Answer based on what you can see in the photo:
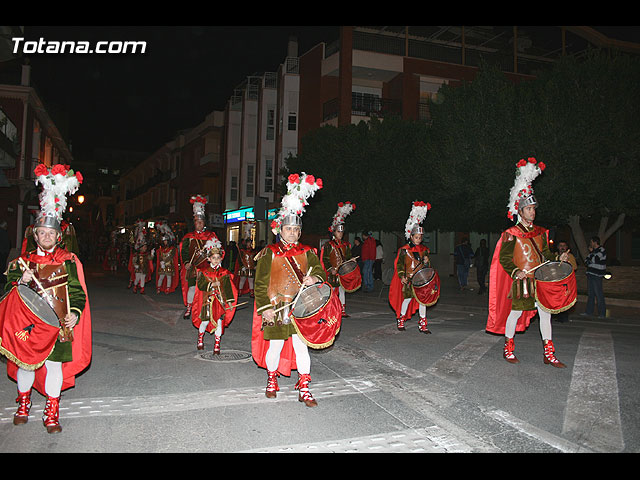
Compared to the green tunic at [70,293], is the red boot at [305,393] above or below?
below

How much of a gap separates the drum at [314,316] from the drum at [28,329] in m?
2.24

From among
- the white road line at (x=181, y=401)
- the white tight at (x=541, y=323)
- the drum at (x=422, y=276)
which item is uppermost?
the drum at (x=422, y=276)

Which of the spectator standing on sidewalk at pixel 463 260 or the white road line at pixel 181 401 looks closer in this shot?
the white road line at pixel 181 401

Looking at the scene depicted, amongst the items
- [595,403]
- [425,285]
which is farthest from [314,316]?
[425,285]

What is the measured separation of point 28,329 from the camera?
446cm

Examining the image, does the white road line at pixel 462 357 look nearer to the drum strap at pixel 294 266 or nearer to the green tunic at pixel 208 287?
the drum strap at pixel 294 266

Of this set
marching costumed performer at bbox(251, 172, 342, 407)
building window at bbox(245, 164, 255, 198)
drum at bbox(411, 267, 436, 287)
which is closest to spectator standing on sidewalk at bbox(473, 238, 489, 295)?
drum at bbox(411, 267, 436, 287)

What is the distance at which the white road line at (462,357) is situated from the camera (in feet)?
21.8

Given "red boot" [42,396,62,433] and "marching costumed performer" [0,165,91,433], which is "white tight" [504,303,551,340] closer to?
"marching costumed performer" [0,165,91,433]

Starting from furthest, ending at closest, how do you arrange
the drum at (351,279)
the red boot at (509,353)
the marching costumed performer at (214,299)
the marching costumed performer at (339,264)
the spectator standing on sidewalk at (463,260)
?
the spectator standing on sidewalk at (463,260) → the drum at (351,279) → the marching costumed performer at (339,264) → the marching costumed performer at (214,299) → the red boot at (509,353)

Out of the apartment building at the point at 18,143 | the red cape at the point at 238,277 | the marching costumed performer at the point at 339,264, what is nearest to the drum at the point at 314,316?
the marching costumed performer at the point at 339,264

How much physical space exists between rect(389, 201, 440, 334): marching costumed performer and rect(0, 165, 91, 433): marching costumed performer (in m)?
6.13

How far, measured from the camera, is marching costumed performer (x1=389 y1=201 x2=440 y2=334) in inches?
380
